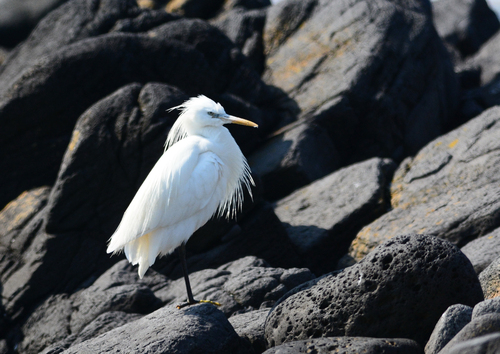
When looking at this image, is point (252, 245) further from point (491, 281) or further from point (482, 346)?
point (482, 346)

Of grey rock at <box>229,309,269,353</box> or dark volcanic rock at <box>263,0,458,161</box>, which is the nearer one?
grey rock at <box>229,309,269,353</box>

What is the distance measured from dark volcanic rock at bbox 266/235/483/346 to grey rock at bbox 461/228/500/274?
115 centimetres

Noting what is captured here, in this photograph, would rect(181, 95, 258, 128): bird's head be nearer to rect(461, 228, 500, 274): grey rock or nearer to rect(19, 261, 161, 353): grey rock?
rect(19, 261, 161, 353): grey rock

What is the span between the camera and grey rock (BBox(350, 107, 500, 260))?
5.80 meters

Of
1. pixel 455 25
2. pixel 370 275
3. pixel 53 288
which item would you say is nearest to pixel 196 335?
pixel 370 275

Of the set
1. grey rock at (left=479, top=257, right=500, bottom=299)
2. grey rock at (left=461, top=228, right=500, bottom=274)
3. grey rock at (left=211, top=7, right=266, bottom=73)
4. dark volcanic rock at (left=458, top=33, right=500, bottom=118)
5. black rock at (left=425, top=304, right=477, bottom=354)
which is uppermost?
grey rock at (left=211, top=7, right=266, bottom=73)

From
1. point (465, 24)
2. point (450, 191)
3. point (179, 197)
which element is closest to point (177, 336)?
point (179, 197)

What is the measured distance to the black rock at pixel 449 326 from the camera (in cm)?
327

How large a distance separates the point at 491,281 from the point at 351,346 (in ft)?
5.39

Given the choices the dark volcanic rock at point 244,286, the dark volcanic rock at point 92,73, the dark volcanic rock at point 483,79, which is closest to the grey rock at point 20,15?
the dark volcanic rock at point 92,73

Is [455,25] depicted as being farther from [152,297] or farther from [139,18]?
[152,297]

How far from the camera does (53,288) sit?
6.88 metres

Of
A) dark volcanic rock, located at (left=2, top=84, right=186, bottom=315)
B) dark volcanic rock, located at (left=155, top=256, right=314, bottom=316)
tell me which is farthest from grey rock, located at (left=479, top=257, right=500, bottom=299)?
dark volcanic rock, located at (left=2, top=84, right=186, bottom=315)

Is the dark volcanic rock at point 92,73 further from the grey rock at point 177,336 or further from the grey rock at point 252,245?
the grey rock at point 177,336
